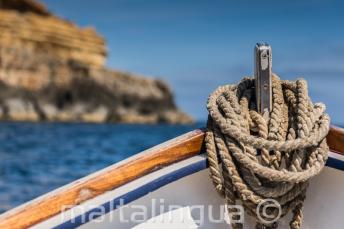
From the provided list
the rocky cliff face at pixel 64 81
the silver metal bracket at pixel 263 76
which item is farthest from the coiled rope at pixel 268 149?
the rocky cliff face at pixel 64 81

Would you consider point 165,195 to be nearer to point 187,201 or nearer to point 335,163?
point 187,201

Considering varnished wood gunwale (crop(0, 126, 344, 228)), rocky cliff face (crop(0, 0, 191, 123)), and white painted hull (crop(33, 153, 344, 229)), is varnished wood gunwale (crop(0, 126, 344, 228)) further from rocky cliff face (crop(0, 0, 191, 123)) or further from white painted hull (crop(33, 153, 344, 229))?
rocky cliff face (crop(0, 0, 191, 123))

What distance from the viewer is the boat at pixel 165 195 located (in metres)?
1.78

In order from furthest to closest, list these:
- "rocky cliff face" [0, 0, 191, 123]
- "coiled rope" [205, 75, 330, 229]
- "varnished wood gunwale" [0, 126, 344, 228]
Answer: "rocky cliff face" [0, 0, 191, 123] → "coiled rope" [205, 75, 330, 229] → "varnished wood gunwale" [0, 126, 344, 228]

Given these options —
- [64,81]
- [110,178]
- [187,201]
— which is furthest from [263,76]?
[64,81]

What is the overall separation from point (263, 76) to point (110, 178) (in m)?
0.61

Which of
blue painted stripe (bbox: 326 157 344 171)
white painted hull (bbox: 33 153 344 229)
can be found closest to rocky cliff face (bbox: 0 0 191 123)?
white painted hull (bbox: 33 153 344 229)

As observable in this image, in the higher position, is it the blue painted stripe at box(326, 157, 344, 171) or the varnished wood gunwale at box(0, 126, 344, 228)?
the varnished wood gunwale at box(0, 126, 344, 228)

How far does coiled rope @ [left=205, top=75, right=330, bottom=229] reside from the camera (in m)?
1.85

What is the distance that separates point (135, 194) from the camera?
1842mm

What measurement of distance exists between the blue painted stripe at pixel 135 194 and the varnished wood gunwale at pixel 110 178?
0.05 meters

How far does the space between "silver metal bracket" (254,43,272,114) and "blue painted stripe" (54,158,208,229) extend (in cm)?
28

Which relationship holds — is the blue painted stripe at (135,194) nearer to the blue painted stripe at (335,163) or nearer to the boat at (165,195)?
the boat at (165,195)

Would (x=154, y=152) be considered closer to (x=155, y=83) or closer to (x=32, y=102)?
(x=32, y=102)
